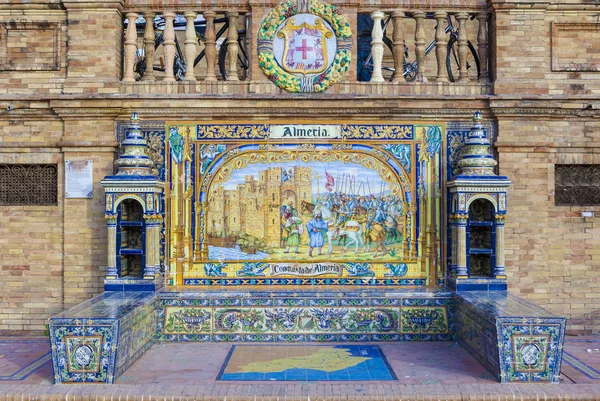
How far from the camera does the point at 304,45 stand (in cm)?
984

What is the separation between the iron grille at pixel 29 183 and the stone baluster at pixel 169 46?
2311mm

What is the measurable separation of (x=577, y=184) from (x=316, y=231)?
4224mm

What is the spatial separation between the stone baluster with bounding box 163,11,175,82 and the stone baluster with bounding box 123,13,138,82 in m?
0.49

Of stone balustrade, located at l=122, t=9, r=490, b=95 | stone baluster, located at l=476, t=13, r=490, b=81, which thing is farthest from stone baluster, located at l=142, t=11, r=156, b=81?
stone baluster, located at l=476, t=13, r=490, b=81

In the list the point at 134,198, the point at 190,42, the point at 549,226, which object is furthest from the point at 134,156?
the point at 549,226

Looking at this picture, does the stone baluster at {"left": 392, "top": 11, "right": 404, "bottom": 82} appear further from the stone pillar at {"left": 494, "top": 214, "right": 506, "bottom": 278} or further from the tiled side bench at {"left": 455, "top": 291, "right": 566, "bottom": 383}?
the tiled side bench at {"left": 455, "top": 291, "right": 566, "bottom": 383}

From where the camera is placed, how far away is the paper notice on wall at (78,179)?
383 inches

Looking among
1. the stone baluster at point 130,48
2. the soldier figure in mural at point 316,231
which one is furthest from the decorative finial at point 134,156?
the soldier figure in mural at point 316,231

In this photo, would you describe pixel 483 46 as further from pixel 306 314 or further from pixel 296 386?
pixel 296 386

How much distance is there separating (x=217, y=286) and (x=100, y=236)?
1969 millimetres

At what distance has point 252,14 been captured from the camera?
9844 millimetres

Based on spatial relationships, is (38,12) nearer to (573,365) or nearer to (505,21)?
(505,21)

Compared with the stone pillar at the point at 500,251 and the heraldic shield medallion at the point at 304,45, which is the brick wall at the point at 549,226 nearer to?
the stone pillar at the point at 500,251

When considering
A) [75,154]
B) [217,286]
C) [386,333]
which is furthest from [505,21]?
[75,154]
